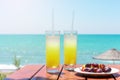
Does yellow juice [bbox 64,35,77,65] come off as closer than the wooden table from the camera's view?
No

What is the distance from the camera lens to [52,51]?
189 cm

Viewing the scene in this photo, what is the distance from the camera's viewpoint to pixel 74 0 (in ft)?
97.1

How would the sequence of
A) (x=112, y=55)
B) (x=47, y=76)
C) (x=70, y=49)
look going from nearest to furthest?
(x=47, y=76) < (x=70, y=49) < (x=112, y=55)

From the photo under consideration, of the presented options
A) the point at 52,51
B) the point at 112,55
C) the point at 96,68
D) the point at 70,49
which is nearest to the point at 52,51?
the point at 52,51

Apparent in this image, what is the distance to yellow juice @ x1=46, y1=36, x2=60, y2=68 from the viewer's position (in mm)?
1878

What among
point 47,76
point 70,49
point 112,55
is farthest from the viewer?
point 112,55

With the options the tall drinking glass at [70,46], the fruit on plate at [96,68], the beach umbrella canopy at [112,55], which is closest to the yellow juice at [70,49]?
the tall drinking glass at [70,46]

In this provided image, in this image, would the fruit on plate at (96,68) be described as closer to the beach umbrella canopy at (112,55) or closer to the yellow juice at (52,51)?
the yellow juice at (52,51)

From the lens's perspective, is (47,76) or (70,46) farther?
(70,46)

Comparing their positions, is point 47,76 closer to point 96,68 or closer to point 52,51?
point 52,51

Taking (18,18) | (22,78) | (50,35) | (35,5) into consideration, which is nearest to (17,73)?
(22,78)

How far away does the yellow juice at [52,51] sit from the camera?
188cm

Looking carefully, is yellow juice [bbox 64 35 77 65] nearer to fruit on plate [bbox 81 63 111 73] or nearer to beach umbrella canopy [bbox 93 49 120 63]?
fruit on plate [bbox 81 63 111 73]

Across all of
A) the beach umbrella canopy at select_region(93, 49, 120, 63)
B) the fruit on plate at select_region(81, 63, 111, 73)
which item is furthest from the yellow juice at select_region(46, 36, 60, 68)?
the beach umbrella canopy at select_region(93, 49, 120, 63)
